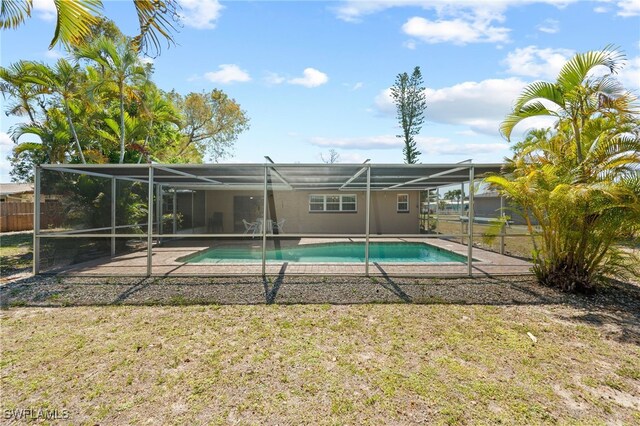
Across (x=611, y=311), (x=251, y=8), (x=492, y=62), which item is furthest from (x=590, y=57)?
(x=251, y=8)

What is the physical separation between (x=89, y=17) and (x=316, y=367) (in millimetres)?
3688

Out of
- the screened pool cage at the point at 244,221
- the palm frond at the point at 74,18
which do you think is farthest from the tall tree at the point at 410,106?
the palm frond at the point at 74,18

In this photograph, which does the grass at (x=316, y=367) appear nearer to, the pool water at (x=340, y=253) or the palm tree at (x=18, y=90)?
the pool water at (x=340, y=253)

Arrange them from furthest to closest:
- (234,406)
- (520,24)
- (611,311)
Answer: (520,24) → (611,311) → (234,406)

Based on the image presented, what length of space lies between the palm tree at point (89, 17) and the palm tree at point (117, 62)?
6.32 metres

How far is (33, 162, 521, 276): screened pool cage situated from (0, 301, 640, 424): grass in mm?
1827

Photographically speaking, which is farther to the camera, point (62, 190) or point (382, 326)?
point (62, 190)

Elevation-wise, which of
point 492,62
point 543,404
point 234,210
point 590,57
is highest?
point 492,62

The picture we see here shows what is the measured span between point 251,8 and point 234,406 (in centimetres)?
469

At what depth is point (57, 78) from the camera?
851 centimetres

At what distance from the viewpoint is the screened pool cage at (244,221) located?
273 inches

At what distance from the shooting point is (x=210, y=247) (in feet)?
37.1

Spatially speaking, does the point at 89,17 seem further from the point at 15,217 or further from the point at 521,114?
the point at 15,217

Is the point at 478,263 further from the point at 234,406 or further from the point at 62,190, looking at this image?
the point at 62,190
